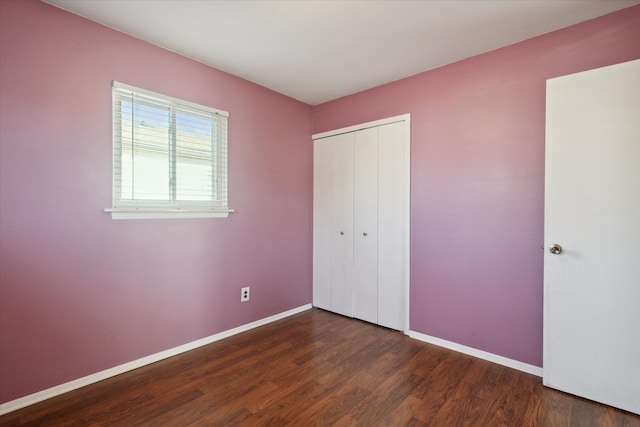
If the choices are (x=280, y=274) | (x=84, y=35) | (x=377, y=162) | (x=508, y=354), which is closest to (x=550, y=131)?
(x=377, y=162)

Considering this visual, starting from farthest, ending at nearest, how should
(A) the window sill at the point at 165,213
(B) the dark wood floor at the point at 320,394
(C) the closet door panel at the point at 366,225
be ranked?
1. (C) the closet door panel at the point at 366,225
2. (A) the window sill at the point at 165,213
3. (B) the dark wood floor at the point at 320,394

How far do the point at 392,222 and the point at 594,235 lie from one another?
4.70ft

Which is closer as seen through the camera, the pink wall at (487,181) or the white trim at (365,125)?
the pink wall at (487,181)

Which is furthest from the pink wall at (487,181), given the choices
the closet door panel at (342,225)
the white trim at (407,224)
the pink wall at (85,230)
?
the pink wall at (85,230)

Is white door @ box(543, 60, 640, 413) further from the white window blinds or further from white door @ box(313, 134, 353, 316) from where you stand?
the white window blinds

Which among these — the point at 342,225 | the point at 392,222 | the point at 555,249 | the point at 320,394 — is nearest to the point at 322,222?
the point at 342,225

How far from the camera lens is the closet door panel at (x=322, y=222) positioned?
11.1 feet

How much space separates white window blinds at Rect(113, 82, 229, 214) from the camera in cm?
209

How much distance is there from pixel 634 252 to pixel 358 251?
200 centimetres

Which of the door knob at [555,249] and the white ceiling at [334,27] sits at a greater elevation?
the white ceiling at [334,27]

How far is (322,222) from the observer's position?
3.44 meters

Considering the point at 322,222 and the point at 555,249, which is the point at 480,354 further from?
the point at 322,222

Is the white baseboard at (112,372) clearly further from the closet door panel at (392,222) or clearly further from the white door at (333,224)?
the closet door panel at (392,222)

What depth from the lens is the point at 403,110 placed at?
2.76 metres
